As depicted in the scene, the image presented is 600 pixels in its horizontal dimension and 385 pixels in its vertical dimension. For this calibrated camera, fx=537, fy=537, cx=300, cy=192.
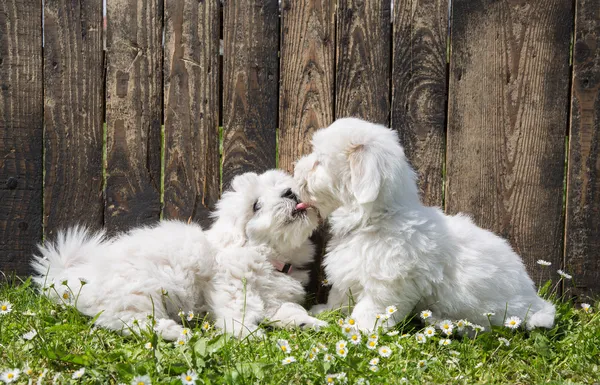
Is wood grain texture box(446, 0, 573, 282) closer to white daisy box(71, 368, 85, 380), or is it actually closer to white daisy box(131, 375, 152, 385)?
white daisy box(131, 375, 152, 385)

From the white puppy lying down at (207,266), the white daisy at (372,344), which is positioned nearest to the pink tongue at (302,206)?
the white puppy lying down at (207,266)

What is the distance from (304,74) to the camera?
11.0 ft

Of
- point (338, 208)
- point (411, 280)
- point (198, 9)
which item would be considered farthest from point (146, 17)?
point (411, 280)

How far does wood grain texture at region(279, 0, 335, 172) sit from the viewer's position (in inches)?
130

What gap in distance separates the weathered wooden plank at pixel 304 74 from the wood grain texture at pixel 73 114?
116cm

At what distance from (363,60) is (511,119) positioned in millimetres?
984

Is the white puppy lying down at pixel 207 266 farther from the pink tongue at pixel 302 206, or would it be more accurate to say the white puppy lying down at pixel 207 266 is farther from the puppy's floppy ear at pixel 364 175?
the puppy's floppy ear at pixel 364 175

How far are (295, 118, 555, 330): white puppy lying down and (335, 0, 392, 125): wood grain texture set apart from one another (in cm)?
43

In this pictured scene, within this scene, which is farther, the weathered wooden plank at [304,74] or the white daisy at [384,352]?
the weathered wooden plank at [304,74]

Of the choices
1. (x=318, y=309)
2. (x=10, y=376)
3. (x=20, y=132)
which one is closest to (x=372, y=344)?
(x=318, y=309)

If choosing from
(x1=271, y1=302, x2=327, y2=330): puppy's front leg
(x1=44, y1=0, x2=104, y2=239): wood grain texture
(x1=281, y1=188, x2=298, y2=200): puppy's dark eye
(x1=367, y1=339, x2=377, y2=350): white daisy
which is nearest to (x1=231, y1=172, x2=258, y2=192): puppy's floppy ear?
(x1=281, y1=188, x2=298, y2=200): puppy's dark eye

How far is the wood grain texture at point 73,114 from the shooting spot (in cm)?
333

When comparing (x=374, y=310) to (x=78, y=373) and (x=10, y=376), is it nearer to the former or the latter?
(x=78, y=373)

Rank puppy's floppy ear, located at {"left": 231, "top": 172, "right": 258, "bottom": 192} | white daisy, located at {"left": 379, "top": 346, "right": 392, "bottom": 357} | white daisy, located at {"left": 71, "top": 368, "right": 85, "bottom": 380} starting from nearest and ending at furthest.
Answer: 1. white daisy, located at {"left": 71, "top": 368, "right": 85, "bottom": 380}
2. white daisy, located at {"left": 379, "top": 346, "right": 392, "bottom": 357}
3. puppy's floppy ear, located at {"left": 231, "top": 172, "right": 258, "bottom": 192}
